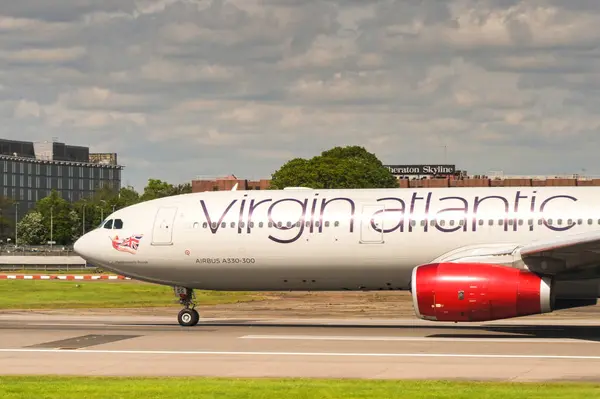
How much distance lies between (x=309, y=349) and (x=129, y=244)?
970cm

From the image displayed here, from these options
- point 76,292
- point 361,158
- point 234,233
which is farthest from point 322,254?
point 361,158

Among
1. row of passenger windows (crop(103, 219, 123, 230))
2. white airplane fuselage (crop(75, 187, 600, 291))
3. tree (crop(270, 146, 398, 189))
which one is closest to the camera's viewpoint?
white airplane fuselage (crop(75, 187, 600, 291))

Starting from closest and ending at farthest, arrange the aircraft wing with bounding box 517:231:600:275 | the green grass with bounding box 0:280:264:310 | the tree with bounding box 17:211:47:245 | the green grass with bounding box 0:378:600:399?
the green grass with bounding box 0:378:600:399, the aircraft wing with bounding box 517:231:600:275, the green grass with bounding box 0:280:264:310, the tree with bounding box 17:211:47:245

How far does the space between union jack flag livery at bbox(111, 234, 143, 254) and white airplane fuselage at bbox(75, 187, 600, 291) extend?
31 millimetres

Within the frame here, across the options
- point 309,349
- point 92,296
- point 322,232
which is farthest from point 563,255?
point 92,296

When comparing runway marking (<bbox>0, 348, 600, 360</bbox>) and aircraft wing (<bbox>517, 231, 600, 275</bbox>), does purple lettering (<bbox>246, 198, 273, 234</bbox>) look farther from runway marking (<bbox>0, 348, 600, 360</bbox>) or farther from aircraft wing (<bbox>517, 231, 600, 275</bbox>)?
aircraft wing (<bbox>517, 231, 600, 275</bbox>)

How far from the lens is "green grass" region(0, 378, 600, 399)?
18.9 meters

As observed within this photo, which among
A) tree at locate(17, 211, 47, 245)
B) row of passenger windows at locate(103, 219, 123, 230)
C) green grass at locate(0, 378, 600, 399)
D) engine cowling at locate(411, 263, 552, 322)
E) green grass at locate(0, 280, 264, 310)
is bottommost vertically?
green grass at locate(0, 378, 600, 399)

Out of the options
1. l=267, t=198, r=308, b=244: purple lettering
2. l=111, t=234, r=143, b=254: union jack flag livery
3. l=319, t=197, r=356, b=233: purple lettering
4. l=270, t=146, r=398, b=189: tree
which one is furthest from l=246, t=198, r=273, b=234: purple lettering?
l=270, t=146, r=398, b=189: tree

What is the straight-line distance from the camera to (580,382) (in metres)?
20.7

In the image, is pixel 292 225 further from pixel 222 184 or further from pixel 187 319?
pixel 222 184

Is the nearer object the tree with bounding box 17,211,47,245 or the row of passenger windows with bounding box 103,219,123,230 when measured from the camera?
the row of passenger windows with bounding box 103,219,123,230

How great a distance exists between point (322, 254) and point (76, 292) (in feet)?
84.0

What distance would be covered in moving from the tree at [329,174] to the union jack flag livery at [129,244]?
8725cm
